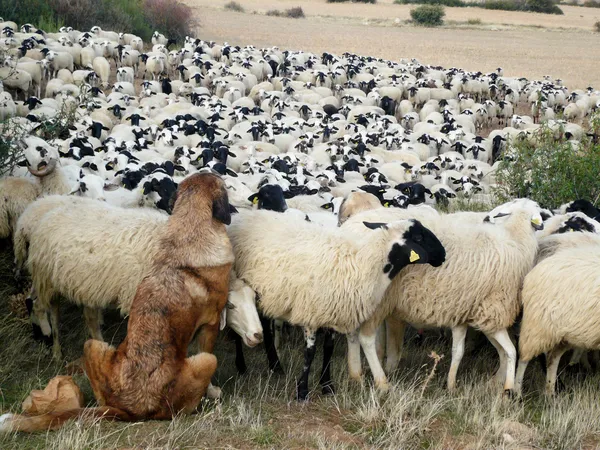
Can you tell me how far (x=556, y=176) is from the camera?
994cm

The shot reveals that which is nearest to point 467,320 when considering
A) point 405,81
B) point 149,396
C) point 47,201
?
point 149,396

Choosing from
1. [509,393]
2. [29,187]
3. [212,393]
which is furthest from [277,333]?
[29,187]

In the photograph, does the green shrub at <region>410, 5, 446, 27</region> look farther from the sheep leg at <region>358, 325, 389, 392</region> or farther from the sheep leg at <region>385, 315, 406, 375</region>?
the sheep leg at <region>358, 325, 389, 392</region>

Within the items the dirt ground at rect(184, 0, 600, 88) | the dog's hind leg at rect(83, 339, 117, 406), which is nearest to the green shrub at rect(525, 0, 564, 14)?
the dirt ground at rect(184, 0, 600, 88)

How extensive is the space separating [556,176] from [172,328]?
6.47m

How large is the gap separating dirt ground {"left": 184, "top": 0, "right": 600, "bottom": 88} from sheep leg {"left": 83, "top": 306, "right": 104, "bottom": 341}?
27200mm

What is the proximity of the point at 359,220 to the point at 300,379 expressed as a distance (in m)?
1.56

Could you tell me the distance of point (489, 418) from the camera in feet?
18.1

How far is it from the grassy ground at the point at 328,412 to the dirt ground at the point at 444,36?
1034 inches

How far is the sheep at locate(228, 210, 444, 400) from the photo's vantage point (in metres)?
6.09

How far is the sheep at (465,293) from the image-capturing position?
6.45 metres

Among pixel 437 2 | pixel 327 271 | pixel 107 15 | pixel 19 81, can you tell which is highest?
pixel 437 2

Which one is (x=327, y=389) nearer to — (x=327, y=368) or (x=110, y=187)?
(x=327, y=368)

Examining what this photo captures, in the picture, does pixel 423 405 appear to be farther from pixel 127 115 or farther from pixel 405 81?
pixel 405 81
